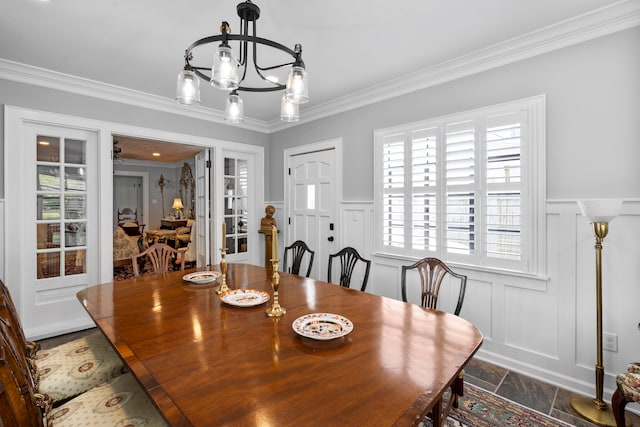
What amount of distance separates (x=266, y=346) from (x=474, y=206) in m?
2.12

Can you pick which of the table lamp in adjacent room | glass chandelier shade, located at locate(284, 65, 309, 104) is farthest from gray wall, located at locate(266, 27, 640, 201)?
the table lamp in adjacent room

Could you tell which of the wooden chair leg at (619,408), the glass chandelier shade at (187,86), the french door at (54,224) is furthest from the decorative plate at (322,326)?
the french door at (54,224)

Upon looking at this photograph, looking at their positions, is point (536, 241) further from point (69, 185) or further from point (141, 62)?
point (69, 185)

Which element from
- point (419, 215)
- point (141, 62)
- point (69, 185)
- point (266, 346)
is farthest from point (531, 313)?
point (69, 185)

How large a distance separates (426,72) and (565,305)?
2.21 meters

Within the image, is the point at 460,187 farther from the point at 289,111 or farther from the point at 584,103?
the point at 289,111

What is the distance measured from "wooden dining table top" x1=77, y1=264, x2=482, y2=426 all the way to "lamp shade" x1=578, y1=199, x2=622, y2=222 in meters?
1.14

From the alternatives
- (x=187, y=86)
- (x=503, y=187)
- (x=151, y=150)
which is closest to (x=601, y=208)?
(x=503, y=187)

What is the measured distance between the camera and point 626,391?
5.07 feet

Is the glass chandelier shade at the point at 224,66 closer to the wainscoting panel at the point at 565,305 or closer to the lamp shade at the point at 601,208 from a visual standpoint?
the lamp shade at the point at 601,208

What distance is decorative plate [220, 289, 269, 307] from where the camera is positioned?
5.49 feet

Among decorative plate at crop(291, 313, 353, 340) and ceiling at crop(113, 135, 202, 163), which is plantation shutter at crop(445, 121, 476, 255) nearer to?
decorative plate at crop(291, 313, 353, 340)

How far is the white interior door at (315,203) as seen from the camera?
12.5ft

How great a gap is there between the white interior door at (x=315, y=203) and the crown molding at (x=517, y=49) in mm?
896
